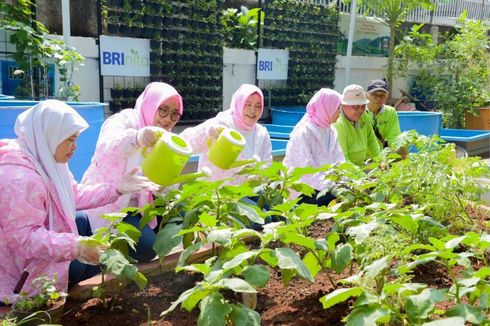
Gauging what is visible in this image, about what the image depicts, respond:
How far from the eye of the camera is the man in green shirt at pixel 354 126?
13.2 feet

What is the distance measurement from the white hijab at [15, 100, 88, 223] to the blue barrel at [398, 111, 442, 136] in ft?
17.3

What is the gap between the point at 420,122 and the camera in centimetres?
686

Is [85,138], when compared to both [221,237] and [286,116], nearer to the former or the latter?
[221,237]

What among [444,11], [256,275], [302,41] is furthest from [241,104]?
[444,11]

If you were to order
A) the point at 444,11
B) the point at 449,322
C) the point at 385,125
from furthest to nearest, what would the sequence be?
the point at 444,11
the point at 385,125
the point at 449,322

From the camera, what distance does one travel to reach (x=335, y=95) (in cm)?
377

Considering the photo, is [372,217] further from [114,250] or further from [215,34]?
[215,34]

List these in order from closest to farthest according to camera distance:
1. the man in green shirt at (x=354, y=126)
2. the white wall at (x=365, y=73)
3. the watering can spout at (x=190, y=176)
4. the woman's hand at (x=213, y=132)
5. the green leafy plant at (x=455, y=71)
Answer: the watering can spout at (x=190, y=176) < the woman's hand at (x=213, y=132) < the man in green shirt at (x=354, y=126) < the green leafy plant at (x=455, y=71) < the white wall at (x=365, y=73)

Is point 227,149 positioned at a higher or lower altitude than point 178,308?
higher

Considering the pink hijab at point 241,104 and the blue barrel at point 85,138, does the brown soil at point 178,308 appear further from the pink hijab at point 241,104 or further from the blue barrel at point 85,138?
the blue barrel at point 85,138

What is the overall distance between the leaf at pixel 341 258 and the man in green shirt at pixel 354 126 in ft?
8.04

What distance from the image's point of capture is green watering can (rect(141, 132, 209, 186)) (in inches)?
81.0

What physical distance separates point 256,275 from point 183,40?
20.5ft

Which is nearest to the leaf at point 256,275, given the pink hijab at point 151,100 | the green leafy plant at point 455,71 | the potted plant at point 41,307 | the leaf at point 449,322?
the leaf at point 449,322
